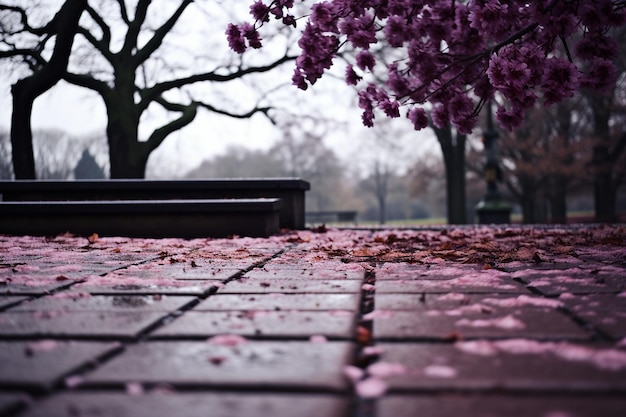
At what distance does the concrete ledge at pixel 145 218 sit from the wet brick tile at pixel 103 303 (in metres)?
3.94

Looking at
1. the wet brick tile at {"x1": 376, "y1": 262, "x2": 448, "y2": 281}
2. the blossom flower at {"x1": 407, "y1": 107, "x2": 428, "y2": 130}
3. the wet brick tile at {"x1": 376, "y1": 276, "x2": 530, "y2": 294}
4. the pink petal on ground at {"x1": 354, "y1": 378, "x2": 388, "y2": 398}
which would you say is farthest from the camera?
the blossom flower at {"x1": 407, "y1": 107, "x2": 428, "y2": 130}

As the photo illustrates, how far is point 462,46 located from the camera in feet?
19.3

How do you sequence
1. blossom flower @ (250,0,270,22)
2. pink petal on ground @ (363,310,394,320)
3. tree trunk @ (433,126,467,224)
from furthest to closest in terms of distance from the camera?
tree trunk @ (433,126,467,224) < blossom flower @ (250,0,270,22) < pink petal on ground @ (363,310,394,320)

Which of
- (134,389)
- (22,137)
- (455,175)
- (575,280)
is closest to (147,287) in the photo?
(134,389)

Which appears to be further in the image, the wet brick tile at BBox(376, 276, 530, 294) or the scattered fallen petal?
the wet brick tile at BBox(376, 276, 530, 294)

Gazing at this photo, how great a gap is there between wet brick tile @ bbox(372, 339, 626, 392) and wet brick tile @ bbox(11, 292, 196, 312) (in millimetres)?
1163

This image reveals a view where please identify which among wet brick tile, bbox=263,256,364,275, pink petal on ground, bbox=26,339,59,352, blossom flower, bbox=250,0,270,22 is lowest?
pink petal on ground, bbox=26,339,59,352

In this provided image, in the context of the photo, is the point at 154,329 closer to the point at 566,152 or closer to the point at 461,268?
the point at 461,268

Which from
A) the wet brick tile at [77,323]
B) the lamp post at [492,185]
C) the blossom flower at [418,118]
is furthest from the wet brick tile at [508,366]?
the lamp post at [492,185]

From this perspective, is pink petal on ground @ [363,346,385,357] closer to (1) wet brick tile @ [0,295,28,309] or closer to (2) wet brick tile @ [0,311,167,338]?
(2) wet brick tile @ [0,311,167,338]

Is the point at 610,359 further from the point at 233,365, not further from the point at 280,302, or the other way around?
the point at 280,302

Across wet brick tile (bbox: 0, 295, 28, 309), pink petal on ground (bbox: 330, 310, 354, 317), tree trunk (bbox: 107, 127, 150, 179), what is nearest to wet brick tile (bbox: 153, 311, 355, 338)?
pink petal on ground (bbox: 330, 310, 354, 317)

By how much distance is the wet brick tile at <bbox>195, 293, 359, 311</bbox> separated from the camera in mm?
2363

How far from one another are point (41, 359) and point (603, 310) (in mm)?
2215
